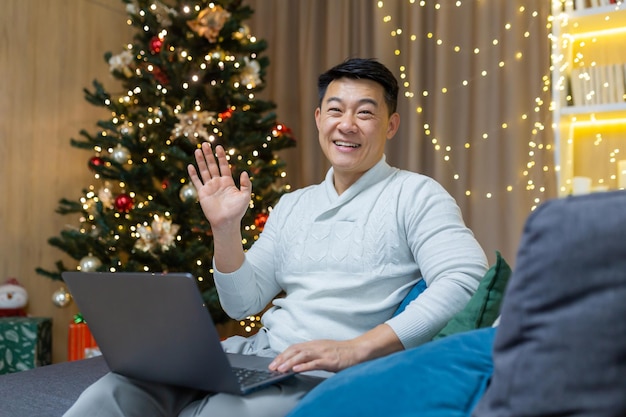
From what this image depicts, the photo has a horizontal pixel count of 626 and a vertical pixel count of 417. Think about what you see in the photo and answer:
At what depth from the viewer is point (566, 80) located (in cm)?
312

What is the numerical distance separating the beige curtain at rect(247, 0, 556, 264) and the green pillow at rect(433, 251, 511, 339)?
238 centimetres

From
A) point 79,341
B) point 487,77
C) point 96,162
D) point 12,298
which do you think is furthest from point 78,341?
point 487,77

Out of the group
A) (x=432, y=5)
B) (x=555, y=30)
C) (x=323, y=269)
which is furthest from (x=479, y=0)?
(x=323, y=269)

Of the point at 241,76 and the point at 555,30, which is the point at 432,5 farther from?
the point at 241,76

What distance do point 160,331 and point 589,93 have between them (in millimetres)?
2548

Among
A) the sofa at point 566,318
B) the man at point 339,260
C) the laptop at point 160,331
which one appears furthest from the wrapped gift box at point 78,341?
the sofa at point 566,318

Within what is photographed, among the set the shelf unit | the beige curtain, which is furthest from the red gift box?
the shelf unit

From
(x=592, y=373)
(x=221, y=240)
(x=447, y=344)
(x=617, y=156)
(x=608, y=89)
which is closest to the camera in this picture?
(x=592, y=373)

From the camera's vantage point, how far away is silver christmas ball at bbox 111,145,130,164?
333 centimetres

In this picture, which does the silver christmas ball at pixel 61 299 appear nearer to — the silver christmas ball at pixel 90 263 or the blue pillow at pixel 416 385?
the silver christmas ball at pixel 90 263

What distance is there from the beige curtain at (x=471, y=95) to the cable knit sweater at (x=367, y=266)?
1.94m

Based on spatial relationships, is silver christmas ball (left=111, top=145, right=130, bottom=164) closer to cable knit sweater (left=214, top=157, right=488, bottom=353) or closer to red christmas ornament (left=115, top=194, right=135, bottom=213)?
red christmas ornament (left=115, top=194, right=135, bottom=213)

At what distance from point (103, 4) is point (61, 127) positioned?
34.1 inches

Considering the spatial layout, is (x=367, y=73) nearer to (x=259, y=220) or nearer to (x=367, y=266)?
(x=367, y=266)
